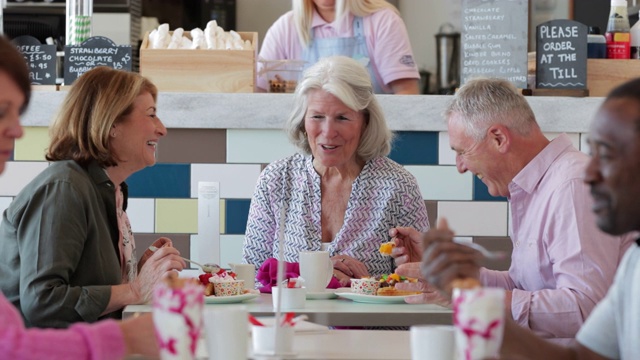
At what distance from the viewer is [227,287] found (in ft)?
8.91

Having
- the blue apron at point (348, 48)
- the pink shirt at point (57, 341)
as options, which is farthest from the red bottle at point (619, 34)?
the pink shirt at point (57, 341)

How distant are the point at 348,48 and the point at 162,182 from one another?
0.94 m

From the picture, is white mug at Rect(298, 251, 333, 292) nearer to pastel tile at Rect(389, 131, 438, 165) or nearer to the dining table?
the dining table

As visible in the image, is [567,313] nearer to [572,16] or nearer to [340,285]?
[340,285]

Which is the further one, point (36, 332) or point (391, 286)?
point (391, 286)

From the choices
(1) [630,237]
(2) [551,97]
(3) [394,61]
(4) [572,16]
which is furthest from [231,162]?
(4) [572,16]

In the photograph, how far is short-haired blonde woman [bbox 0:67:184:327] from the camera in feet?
A: 8.43

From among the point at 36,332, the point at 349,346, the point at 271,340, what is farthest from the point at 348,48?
the point at 36,332

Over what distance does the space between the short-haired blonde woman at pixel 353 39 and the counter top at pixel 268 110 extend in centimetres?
34

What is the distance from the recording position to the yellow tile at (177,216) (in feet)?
12.7

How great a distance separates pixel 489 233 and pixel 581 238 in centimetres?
141

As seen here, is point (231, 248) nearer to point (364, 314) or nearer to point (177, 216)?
point (177, 216)

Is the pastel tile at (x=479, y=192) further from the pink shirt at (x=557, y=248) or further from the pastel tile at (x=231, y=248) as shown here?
the pink shirt at (x=557, y=248)

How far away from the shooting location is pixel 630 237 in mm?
2629
